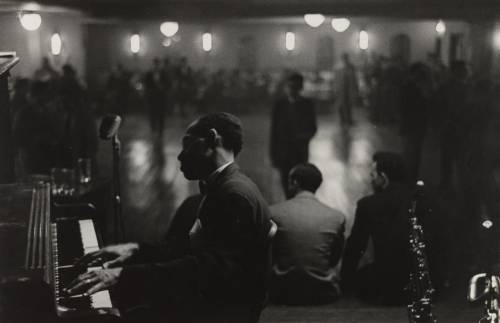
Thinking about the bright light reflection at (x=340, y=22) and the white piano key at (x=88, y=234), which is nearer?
the white piano key at (x=88, y=234)

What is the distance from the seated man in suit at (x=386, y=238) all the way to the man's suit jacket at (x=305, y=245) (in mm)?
115

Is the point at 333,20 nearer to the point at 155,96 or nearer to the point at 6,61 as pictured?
the point at 155,96

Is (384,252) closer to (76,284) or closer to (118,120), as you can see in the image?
(118,120)

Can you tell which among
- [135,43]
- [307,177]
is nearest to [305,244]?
[307,177]

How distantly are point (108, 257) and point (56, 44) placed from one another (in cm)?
422

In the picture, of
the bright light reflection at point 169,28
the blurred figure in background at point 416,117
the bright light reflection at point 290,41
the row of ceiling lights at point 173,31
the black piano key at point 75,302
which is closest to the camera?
the black piano key at point 75,302

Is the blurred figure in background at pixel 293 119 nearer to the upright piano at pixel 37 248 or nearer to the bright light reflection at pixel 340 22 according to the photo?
the bright light reflection at pixel 340 22

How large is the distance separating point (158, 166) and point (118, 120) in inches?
187

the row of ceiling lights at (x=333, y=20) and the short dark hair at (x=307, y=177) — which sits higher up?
the row of ceiling lights at (x=333, y=20)

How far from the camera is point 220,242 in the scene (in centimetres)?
241

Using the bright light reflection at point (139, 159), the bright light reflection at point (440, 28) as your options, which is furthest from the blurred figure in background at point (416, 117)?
the bright light reflection at point (139, 159)

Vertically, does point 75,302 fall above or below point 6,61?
below

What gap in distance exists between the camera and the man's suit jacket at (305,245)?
3.59m

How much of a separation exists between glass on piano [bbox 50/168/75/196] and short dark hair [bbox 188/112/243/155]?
148 centimetres
